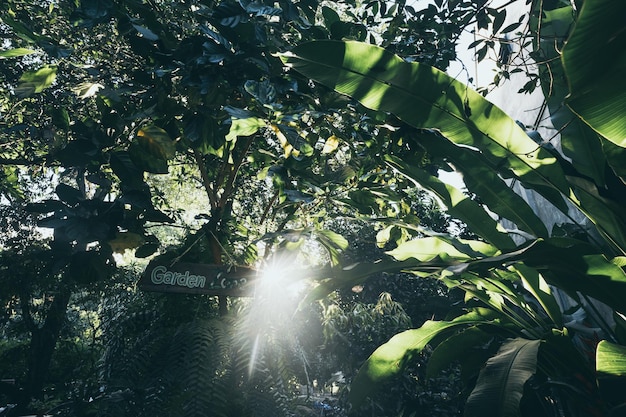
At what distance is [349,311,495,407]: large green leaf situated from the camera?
152cm

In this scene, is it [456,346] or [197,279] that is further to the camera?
[197,279]

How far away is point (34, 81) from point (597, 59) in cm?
163

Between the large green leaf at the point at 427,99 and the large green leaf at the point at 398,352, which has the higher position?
the large green leaf at the point at 427,99

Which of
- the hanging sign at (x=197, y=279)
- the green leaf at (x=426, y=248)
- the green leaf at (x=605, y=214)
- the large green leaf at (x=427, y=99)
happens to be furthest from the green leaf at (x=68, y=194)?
the green leaf at (x=605, y=214)

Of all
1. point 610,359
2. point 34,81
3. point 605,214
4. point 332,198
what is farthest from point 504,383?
point 34,81

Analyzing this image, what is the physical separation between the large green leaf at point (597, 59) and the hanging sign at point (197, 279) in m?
1.39

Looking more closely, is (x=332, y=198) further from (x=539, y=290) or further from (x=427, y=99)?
(x=539, y=290)

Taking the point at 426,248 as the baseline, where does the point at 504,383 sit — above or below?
below

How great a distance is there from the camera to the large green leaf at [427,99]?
1.13 metres

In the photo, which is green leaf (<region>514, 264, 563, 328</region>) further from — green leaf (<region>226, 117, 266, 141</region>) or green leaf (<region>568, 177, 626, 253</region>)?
green leaf (<region>226, 117, 266, 141</region>)

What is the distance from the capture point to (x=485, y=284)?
4.86 ft

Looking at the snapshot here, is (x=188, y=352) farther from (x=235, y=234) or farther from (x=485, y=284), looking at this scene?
(x=485, y=284)

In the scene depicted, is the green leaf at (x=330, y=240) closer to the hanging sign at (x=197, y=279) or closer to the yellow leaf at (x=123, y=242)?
the hanging sign at (x=197, y=279)

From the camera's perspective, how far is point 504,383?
1015 millimetres
